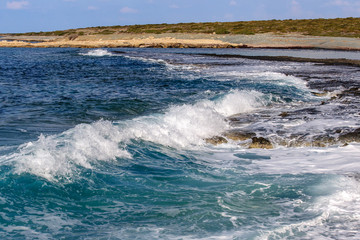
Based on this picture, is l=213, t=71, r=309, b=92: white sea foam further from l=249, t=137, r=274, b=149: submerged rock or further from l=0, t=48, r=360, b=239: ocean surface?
l=249, t=137, r=274, b=149: submerged rock

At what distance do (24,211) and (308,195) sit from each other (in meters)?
3.83

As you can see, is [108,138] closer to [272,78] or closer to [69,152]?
[69,152]

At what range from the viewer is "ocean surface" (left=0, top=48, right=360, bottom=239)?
4.66 m

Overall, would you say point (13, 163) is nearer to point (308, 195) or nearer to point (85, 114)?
point (308, 195)

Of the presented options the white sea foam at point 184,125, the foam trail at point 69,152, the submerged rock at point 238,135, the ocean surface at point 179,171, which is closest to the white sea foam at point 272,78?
the ocean surface at point 179,171

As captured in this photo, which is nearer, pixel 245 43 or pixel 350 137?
pixel 350 137

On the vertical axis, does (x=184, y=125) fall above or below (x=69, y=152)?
above

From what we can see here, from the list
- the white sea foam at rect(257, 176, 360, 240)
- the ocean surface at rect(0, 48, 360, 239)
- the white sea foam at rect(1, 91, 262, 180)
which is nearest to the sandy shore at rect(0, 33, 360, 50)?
the ocean surface at rect(0, 48, 360, 239)

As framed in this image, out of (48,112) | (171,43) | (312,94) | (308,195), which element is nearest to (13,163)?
(308,195)

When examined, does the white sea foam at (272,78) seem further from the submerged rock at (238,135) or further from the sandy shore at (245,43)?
the sandy shore at (245,43)

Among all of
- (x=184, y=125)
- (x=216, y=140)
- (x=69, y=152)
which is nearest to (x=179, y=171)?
(x=69, y=152)

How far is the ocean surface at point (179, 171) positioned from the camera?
466cm

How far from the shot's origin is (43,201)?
17.2 ft

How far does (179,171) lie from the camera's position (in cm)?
680
